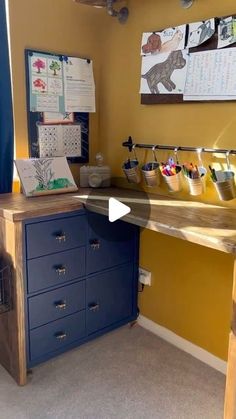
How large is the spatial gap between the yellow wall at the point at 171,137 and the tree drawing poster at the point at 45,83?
0.31 m

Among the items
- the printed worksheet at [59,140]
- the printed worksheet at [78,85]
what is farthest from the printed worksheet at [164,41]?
the printed worksheet at [59,140]

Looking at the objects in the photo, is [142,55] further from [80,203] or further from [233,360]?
[233,360]

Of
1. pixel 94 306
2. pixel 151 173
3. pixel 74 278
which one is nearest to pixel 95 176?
pixel 151 173

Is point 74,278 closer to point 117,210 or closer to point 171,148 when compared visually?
point 117,210

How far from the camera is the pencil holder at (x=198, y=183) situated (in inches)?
74.4

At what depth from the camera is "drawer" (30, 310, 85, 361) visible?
6.39 feet

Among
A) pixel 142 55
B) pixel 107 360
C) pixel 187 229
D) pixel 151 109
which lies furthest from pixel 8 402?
pixel 142 55

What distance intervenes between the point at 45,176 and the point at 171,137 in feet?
2.33

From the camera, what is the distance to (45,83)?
86.7 inches

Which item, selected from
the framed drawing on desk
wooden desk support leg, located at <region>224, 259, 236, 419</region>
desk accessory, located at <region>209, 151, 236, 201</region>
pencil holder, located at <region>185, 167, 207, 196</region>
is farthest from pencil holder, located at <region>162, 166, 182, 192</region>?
wooden desk support leg, located at <region>224, 259, 236, 419</region>

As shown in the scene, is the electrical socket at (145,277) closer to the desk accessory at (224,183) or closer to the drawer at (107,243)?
the drawer at (107,243)

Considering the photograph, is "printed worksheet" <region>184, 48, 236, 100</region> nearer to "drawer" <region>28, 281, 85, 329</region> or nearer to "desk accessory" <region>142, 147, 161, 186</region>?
"desk accessory" <region>142, 147, 161, 186</region>

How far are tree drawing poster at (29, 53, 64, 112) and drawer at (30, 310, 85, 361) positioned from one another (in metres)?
1.16

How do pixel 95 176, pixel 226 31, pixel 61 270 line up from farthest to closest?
pixel 95 176, pixel 61 270, pixel 226 31
